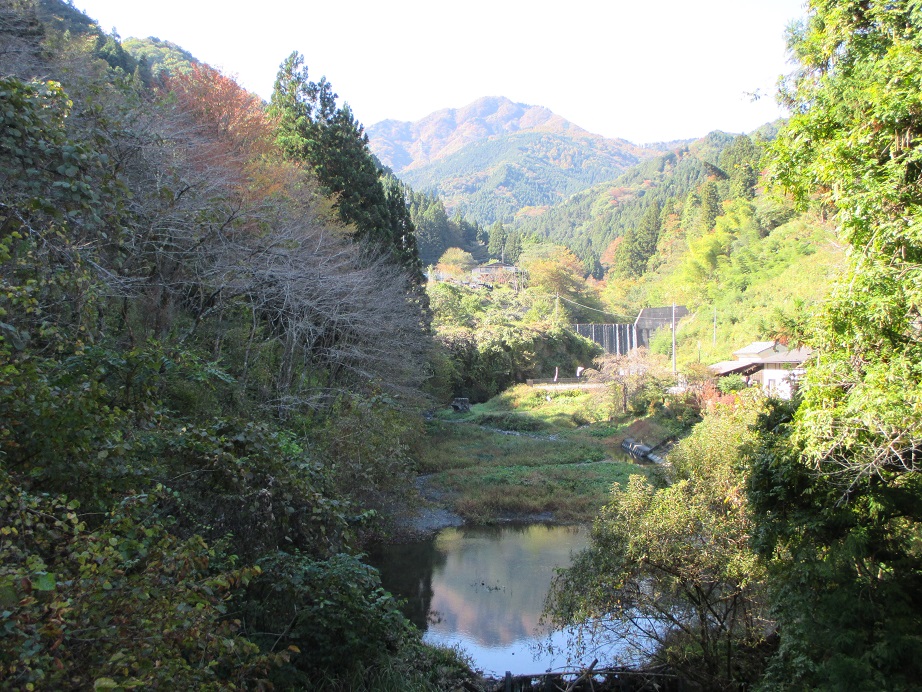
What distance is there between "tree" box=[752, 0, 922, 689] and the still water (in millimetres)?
5342

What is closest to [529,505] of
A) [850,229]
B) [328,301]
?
[328,301]

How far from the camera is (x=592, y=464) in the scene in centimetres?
2466

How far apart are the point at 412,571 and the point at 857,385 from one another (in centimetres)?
1165

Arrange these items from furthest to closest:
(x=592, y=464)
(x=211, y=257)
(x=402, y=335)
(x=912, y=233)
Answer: (x=592, y=464) → (x=402, y=335) → (x=211, y=257) → (x=912, y=233)

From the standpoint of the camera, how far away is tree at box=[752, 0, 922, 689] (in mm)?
4895

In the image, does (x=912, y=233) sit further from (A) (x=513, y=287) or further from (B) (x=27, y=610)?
(A) (x=513, y=287)

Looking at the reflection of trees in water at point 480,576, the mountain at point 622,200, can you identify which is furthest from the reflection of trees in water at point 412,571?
the mountain at point 622,200

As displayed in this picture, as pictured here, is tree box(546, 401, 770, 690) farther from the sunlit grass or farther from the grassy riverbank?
the grassy riverbank

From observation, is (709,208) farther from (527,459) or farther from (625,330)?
(527,459)

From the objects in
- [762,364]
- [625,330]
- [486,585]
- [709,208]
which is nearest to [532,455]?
[762,364]

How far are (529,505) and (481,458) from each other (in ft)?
19.8

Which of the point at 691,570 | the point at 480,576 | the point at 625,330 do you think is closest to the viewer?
the point at 691,570

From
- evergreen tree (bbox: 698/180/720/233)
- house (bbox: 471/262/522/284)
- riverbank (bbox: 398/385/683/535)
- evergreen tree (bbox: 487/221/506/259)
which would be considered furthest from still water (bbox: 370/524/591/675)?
evergreen tree (bbox: 487/221/506/259)

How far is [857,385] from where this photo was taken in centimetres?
496
